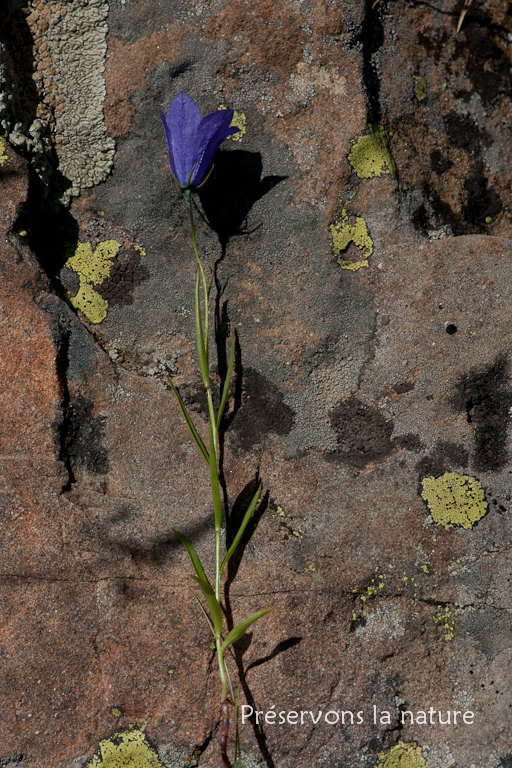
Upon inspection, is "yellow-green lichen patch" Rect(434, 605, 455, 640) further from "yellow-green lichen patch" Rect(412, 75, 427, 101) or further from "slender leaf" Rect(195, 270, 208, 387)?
"yellow-green lichen patch" Rect(412, 75, 427, 101)

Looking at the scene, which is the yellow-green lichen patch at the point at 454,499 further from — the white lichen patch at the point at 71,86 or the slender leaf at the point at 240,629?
the white lichen patch at the point at 71,86

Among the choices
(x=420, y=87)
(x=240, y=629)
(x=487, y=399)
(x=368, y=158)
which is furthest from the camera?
(x=420, y=87)

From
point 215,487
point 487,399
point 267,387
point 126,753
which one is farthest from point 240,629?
point 487,399

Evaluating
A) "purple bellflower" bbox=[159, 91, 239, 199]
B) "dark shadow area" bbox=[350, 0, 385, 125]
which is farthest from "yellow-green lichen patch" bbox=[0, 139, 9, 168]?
"dark shadow area" bbox=[350, 0, 385, 125]

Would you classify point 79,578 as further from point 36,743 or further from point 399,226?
point 399,226

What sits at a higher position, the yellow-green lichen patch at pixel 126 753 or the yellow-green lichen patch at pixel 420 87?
the yellow-green lichen patch at pixel 420 87

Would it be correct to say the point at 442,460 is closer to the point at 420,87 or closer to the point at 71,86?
the point at 420,87

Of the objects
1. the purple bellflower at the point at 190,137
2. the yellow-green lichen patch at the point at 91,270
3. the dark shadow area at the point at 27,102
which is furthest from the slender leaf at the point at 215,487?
the dark shadow area at the point at 27,102
